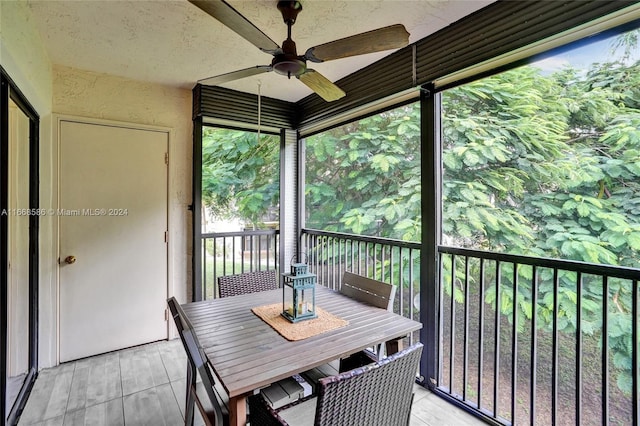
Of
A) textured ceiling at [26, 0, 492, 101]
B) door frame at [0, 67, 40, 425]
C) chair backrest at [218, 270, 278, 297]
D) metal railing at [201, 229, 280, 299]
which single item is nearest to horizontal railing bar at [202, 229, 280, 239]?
metal railing at [201, 229, 280, 299]

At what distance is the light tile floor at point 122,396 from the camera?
1944 mm

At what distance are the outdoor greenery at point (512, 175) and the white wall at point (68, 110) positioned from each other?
0.33 m

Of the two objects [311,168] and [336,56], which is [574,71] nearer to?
[336,56]

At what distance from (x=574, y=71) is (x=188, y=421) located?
3.64 meters

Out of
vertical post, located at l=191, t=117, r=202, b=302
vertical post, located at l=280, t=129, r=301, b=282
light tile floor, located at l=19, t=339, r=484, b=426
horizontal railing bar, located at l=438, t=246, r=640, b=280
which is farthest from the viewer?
vertical post, located at l=280, t=129, r=301, b=282

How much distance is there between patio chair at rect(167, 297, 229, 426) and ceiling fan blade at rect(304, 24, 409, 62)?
58.8 inches

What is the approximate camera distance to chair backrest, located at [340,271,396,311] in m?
1.88

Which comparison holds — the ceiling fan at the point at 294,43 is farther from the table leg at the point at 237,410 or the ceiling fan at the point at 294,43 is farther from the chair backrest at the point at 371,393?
the table leg at the point at 237,410

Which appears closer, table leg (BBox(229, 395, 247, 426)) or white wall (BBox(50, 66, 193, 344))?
table leg (BBox(229, 395, 247, 426))

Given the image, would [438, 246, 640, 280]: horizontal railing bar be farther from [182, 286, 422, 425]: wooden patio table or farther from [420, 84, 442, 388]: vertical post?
[182, 286, 422, 425]: wooden patio table

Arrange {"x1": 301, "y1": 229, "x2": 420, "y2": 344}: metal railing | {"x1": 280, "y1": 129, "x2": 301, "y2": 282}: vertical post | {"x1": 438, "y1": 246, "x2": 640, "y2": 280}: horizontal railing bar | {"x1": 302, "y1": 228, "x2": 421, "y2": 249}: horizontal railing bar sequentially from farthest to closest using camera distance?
{"x1": 280, "y1": 129, "x2": 301, "y2": 282}: vertical post, {"x1": 301, "y1": 229, "x2": 420, "y2": 344}: metal railing, {"x1": 302, "y1": 228, "x2": 421, "y2": 249}: horizontal railing bar, {"x1": 438, "y1": 246, "x2": 640, "y2": 280}: horizontal railing bar

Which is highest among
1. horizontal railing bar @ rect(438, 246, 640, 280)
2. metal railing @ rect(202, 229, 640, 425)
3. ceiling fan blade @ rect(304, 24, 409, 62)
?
ceiling fan blade @ rect(304, 24, 409, 62)

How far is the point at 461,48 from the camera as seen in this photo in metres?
1.96

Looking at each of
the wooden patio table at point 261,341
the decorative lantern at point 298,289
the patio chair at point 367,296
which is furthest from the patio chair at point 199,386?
the patio chair at point 367,296
